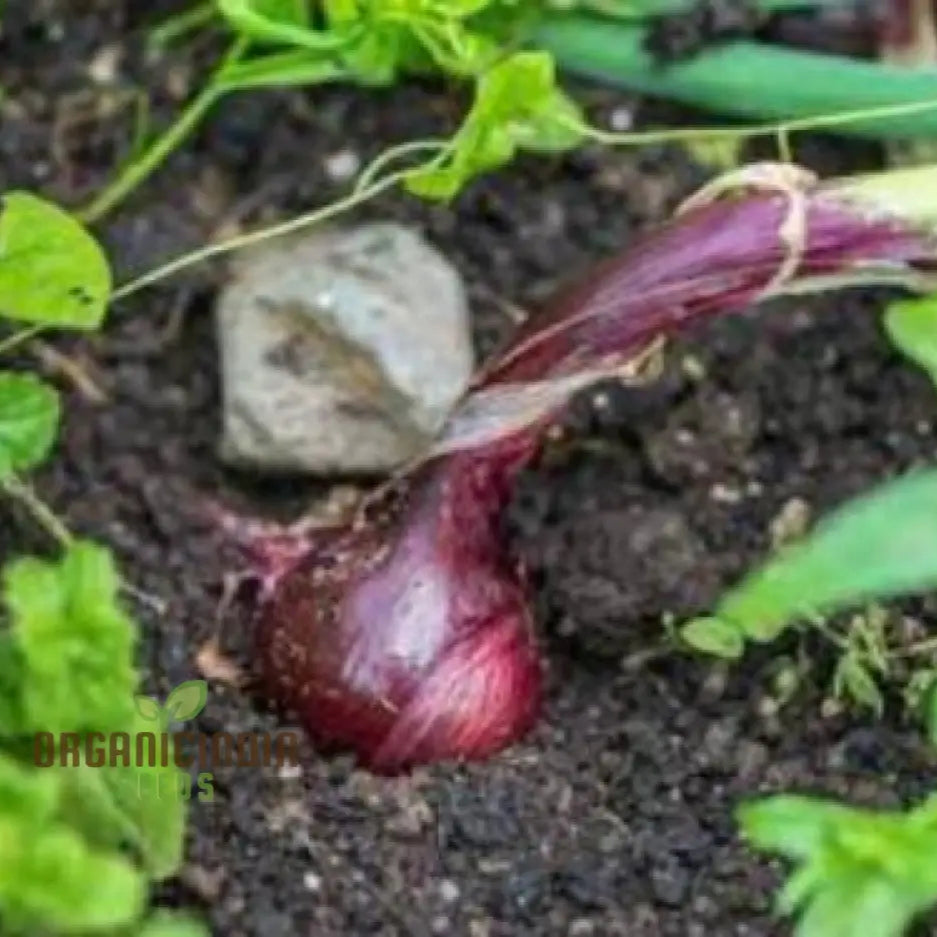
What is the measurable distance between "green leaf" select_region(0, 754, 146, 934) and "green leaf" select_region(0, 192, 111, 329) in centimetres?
43

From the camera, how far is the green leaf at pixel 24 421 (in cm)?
184

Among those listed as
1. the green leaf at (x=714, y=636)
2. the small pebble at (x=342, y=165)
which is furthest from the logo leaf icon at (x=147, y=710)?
the small pebble at (x=342, y=165)

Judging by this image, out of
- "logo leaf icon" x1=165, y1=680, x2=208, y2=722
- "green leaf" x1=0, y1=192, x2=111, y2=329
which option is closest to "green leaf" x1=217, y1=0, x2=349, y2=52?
"green leaf" x1=0, y1=192, x2=111, y2=329

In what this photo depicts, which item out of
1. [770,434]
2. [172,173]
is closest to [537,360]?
[770,434]

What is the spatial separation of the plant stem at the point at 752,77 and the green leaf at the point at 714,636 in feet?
1.21

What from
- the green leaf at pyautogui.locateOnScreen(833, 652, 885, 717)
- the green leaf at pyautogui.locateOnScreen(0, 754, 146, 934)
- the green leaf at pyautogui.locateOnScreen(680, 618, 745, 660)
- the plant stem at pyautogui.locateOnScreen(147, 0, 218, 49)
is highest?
the green leaf at pyautogui.locateOnScreen(0, 754, 146, 934)

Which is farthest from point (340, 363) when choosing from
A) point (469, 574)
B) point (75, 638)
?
point (75, 638)

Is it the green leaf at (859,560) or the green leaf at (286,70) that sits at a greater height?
the green leaf at (286,70)

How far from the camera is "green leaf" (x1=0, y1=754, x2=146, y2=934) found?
55.8 inches

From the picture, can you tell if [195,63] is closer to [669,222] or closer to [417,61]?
[417,61]

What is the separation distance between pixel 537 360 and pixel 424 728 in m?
0.23

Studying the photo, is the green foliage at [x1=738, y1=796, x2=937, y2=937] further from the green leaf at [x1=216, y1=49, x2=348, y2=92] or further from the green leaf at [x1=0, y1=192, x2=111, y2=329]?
the green leaf at [x1=216, y1=49, x2=348, y2=92]

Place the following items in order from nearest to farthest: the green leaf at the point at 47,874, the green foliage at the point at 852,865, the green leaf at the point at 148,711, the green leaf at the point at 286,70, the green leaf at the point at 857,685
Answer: the green leaf at the point at 47,874 < the green foliage at the point at 852,865 < the green leaf at the point at 148,711 < the green leaf at the point at 857,685 < the green leaf at the point at 286,70

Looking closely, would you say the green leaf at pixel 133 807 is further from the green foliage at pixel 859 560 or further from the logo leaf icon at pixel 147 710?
the green foliage at pixel 859 560
